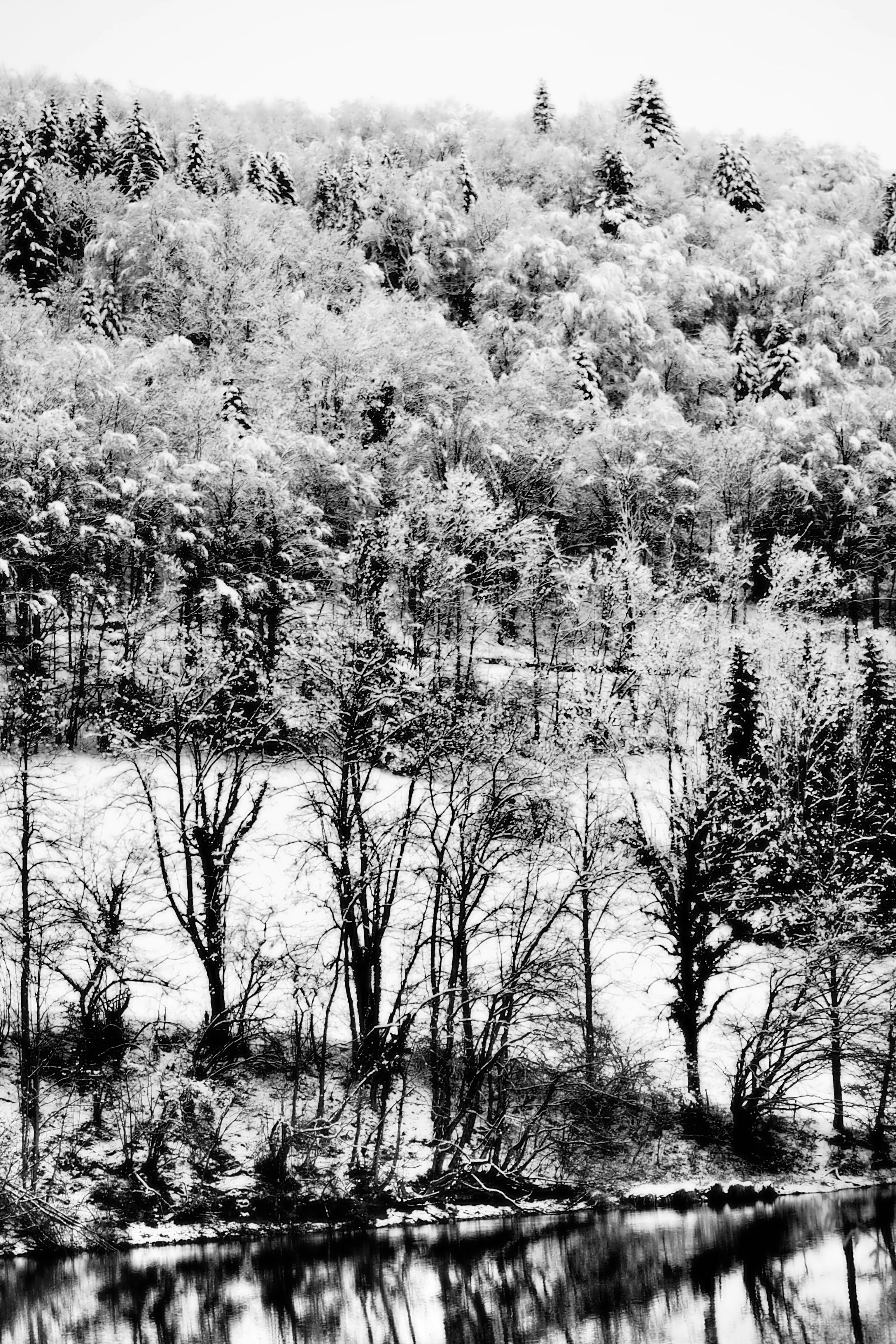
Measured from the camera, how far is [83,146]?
8256cm

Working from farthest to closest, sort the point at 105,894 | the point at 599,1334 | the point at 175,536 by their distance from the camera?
the point at 175,536
the point at 105,894
the point at 599,1334

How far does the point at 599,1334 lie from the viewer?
634 inches

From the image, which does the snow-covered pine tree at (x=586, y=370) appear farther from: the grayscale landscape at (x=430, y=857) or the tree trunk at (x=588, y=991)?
the tree trunk at (x=588, y=991)

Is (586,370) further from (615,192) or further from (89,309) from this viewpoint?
(615,192)

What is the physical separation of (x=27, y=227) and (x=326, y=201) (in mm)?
25979

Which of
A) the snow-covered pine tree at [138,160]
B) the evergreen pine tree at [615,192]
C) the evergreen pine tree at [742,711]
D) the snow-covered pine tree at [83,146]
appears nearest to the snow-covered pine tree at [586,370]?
the evergreen pine tree at [615,192]

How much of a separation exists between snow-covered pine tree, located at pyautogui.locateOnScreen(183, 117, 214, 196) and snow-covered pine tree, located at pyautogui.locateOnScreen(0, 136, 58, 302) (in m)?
11.0

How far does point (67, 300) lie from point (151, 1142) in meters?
50.2

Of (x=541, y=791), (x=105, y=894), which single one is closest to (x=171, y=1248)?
(x=105, y=894)

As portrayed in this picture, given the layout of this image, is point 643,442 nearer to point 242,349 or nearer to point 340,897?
point 242,349

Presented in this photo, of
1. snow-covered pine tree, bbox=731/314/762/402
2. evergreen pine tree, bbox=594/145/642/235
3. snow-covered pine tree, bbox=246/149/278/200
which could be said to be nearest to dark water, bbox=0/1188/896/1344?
snow-covered pine tree, bbox=731/314/762/402

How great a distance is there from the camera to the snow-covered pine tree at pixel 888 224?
83688 millimetres

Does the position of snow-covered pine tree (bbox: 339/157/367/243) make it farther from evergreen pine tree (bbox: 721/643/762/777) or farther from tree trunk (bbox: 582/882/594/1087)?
tree trunk (bbox: 582/882/594/1087)

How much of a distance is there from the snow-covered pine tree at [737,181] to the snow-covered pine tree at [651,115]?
6355mm
